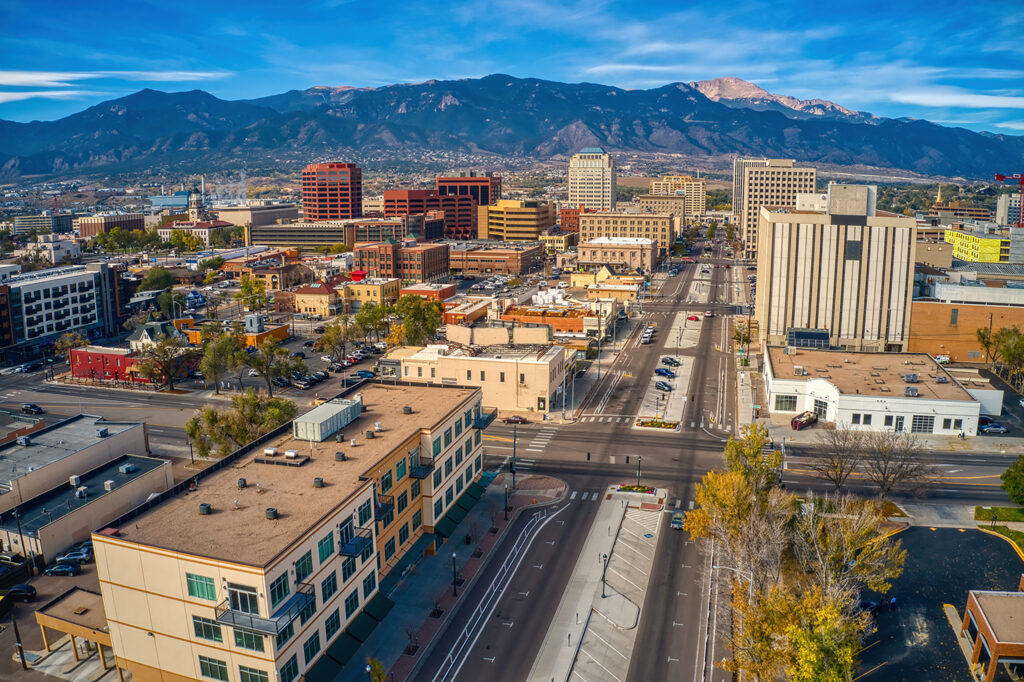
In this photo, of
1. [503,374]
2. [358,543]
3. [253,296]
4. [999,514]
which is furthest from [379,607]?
[253,296]

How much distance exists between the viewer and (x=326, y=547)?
38.2 m

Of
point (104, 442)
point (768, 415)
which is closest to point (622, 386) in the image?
point (768, 415)

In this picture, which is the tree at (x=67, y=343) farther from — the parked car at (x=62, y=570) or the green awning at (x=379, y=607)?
the green awning at (x=379, y=607)

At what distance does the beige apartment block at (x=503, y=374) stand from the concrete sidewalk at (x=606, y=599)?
2563cm

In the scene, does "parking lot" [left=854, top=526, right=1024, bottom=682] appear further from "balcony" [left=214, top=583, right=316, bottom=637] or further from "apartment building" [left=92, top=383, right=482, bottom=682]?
"balcony" [left=214, top=583, right=316, bottom=637]

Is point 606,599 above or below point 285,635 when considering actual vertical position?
below

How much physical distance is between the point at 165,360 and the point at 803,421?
7996cm

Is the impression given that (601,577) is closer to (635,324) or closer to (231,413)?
(231,413)

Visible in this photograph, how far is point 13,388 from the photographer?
322ft

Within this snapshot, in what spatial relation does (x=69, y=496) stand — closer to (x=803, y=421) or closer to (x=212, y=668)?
(x=212, y=668)

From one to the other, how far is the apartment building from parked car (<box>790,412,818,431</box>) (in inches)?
1796

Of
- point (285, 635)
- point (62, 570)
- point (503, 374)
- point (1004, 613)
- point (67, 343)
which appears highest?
point (67, 343)

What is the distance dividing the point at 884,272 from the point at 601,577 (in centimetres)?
8050

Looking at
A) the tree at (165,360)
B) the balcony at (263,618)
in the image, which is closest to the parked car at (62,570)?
the balcony at (263,618)
